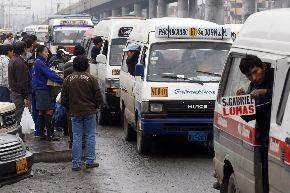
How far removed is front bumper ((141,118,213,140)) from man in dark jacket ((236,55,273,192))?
16.1 feet

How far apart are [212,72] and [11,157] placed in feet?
15.4

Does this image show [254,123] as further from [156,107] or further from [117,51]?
[117,51]

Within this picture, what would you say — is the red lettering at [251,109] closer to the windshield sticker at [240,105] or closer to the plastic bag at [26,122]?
the windshield sticker at [240,105]

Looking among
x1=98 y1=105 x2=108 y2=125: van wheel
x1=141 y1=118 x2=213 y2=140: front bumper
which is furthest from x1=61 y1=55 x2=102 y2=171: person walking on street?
x1=98 y1=105 x2=108 y2=125: van wheel

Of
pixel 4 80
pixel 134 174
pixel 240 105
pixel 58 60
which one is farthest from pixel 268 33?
pixel 58 60

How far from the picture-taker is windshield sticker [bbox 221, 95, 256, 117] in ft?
20.0

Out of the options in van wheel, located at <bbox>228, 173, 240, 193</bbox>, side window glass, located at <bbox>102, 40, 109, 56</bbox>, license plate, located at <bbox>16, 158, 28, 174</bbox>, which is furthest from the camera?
side window glass, located at <bbox>102, 40, 109, 56</bbox>

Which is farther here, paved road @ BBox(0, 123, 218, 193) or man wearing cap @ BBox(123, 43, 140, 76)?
man wearing cap @ BBox(123, 43, 140, 76)

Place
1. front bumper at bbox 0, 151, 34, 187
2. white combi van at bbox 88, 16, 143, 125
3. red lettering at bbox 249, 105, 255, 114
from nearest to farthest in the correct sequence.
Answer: red lettering at bbox 249, 105, 255, 114
front bumper at bbox 0, 151, 34, 187
white combi van at bbox 88, 16, 143, 125

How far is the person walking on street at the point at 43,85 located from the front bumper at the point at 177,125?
1.96 m

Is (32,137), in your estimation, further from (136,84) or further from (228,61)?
(228,61)

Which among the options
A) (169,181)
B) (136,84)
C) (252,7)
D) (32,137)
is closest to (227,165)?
(169,181)

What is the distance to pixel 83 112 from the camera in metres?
10.1

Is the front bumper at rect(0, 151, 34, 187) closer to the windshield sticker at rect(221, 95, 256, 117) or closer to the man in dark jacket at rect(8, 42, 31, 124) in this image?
the windshield sticker at rect(221, 95, 256, 117)
